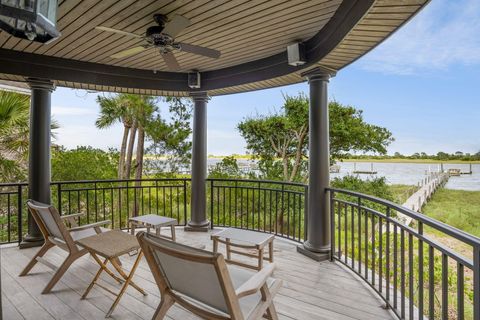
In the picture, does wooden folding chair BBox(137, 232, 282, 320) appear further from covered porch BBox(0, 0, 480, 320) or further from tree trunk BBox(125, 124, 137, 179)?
tree trunk BBox(125, 124, 137, 179)

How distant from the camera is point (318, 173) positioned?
3850 millimetres

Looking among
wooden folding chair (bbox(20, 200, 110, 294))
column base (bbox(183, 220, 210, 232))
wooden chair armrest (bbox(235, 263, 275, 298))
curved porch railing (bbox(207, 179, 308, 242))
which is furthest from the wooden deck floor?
column base (bbox(183, 220, 210, 232))

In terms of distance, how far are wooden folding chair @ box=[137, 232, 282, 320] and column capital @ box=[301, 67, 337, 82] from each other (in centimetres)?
269

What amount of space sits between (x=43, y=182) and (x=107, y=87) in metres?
1.73

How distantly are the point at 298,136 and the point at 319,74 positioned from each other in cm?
567

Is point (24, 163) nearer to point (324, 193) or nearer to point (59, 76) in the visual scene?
point (59, 76)

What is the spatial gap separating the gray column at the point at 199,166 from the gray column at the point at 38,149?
2.23 meters

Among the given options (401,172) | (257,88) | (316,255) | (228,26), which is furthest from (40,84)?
(401,172)

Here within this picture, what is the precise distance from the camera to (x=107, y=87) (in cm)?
471

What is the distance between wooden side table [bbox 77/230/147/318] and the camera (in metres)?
2.60

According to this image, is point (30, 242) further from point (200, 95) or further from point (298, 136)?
point (298, 136)

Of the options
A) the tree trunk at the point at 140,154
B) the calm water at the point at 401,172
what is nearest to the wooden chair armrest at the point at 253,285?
the calm water at the point at 401,172

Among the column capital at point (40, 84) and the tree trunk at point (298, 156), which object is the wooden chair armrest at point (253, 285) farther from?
the tree trunk at point (298, 156)

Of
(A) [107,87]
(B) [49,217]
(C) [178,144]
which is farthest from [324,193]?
(C) [178,144]
